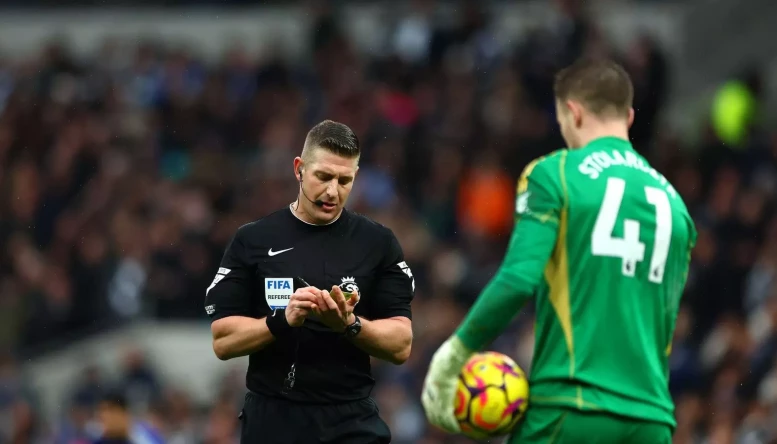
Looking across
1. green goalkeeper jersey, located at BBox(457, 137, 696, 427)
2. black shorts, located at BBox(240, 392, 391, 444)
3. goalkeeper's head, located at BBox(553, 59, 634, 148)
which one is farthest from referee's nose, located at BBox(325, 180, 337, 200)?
goalkeeper's head, located at BBox(553, 59, 634, 148)

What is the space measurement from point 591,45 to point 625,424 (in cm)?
1291

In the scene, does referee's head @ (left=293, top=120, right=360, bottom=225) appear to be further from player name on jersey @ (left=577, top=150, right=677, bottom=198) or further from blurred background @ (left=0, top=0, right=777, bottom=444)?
blurred background @ (left=0, top=0, right=777, bottom=444)

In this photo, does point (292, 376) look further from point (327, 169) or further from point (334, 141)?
point (334, 141)

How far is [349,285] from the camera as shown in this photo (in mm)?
6199

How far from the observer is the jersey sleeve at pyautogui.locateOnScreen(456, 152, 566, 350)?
5.76 m

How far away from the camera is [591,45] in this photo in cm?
1827

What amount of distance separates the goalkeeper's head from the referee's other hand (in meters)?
1.38

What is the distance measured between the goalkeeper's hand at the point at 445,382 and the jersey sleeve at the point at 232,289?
0.86 meters

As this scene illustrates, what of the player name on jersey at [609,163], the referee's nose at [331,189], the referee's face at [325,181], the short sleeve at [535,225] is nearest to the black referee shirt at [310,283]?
the referee's face at [325,181]

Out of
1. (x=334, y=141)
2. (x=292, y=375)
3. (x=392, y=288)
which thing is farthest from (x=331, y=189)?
(x=292, y=375)

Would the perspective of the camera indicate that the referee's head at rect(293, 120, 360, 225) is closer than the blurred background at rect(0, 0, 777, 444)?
Yes

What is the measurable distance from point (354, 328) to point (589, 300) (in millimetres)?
989

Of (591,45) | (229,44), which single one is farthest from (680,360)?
(229,44)

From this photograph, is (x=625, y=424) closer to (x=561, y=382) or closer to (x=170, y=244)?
(x=561, y=382)
